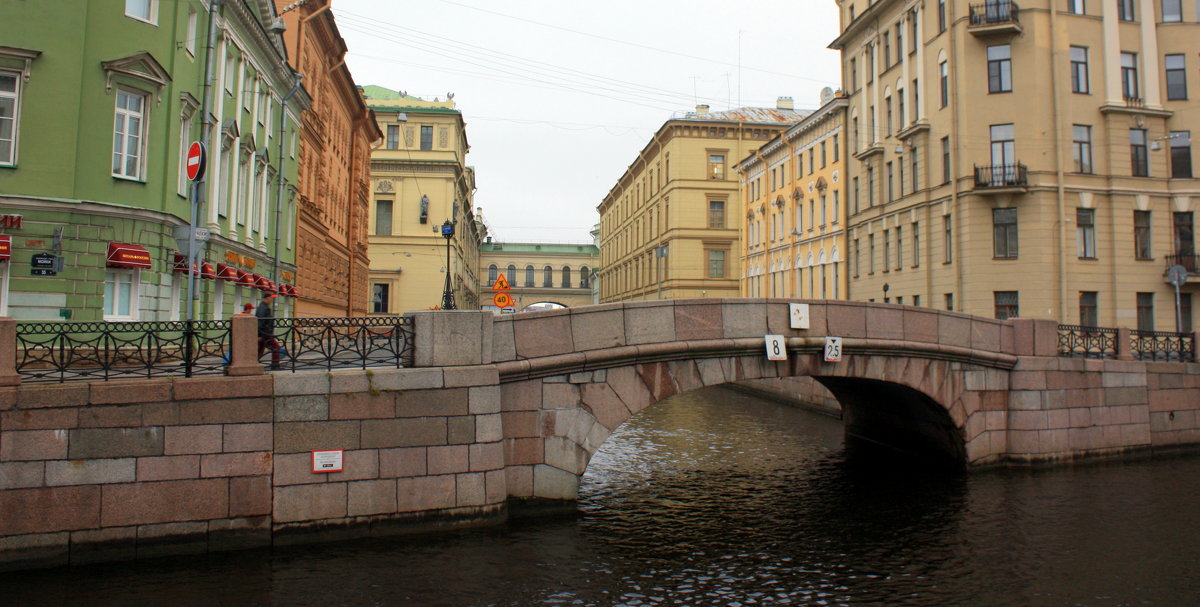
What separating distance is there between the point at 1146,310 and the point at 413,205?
1734 inches

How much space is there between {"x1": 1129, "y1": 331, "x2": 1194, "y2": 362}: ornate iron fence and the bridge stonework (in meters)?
4.06

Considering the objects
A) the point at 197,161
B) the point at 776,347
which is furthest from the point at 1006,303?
the point at 197,161

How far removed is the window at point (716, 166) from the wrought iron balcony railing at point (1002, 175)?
29.7 m

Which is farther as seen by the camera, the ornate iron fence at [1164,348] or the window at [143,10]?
the ornate iron fence at [1164,348]

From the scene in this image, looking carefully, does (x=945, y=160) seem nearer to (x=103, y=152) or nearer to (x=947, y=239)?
(x=947, y=239)

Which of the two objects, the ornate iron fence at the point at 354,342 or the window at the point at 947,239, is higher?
the window at the point at 947,239

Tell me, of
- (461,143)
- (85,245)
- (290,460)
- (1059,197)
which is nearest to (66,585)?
(290,460)

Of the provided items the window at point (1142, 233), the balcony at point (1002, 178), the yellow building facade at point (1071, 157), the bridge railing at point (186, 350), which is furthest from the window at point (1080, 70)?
the bridge railing at point (186, 350)

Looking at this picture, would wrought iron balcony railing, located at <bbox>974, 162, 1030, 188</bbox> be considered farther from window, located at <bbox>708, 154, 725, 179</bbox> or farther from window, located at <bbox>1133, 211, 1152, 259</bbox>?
window, located at <bbox>708, 154, 725, 179</bbox>

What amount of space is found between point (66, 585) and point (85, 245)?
28.4 ft

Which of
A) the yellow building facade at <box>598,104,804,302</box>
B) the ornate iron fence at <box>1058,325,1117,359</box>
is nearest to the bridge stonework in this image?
the ornate iron fence at <box>1058,325,1117,359</box>

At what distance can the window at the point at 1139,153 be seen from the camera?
2962cm

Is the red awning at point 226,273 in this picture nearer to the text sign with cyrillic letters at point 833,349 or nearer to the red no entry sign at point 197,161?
the red no entry sign at point 197,161

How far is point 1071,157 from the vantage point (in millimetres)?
29125
